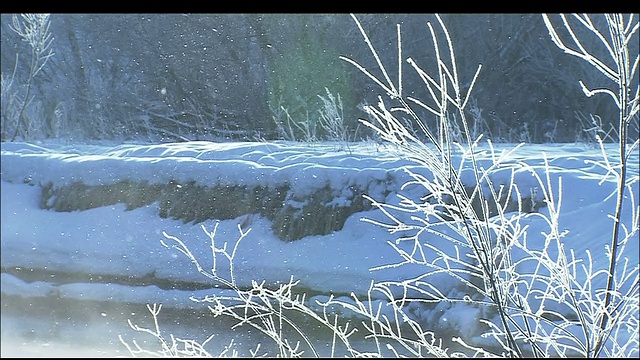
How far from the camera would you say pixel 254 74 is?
3396mm

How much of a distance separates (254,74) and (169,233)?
97 centimetres

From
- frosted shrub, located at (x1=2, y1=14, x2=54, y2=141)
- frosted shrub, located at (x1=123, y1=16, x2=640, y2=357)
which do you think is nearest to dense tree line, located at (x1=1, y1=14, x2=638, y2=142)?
frosted shrub, located at (x1=2, y1=14, x2=54, y2=141)

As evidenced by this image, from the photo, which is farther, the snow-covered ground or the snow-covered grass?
the snow-covered ground

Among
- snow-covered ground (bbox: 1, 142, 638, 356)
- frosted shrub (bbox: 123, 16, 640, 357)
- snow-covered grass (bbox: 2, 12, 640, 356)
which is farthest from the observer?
snow-covered ground (bbox: 1, 142, 638, 356)

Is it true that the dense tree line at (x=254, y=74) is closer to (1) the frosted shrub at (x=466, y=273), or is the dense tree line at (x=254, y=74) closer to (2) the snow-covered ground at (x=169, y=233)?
(2) the snow-covered ground at (x=169, y=233)

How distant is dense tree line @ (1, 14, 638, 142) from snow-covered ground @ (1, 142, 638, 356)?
0.13 meters

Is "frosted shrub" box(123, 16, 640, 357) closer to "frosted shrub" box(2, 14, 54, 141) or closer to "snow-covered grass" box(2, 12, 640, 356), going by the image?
"snow-covered grass" box(2, 12, 640, 356)

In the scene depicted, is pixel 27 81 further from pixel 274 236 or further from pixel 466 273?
pixel 466 273

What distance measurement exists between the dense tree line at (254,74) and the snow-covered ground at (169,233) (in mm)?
129

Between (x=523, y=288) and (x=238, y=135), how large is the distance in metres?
1.53

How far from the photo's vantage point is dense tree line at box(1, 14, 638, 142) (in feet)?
10.3

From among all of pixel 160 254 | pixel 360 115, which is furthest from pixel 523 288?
pixel 160 254

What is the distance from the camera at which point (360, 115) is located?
3.18 m
